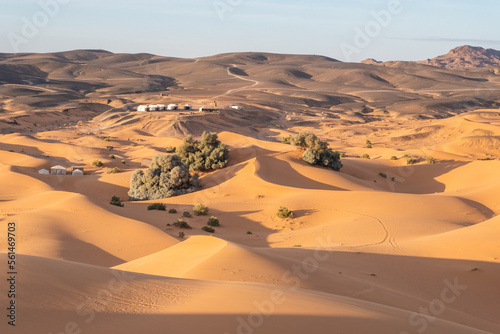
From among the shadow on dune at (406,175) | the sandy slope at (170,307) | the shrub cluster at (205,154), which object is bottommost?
the shadow on dune at (406,175)

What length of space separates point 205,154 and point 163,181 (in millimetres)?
4788

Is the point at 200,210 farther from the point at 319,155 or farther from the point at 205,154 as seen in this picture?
the point at 319,155

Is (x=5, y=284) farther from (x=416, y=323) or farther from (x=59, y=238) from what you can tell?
(x=59, y=238)

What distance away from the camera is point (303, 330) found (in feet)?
18.2

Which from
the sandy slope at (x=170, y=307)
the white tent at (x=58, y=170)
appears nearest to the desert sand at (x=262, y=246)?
the sandy slope at (x=170, y=307)

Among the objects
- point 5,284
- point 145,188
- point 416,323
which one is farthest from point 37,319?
point 145,188

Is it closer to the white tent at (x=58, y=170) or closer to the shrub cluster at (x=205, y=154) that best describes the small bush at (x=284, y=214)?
the shrub cluster at (x=205, y=154)

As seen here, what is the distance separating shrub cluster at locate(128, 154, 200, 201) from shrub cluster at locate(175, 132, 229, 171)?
3276mm

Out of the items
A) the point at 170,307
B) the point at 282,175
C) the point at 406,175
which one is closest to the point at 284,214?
the point at 282,175

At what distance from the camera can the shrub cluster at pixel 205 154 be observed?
26594 mm

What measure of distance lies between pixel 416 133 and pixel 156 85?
81.1 m

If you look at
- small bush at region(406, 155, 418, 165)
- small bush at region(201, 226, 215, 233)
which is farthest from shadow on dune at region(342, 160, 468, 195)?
small bush at region(201, 226, 215, 233)

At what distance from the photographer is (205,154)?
26938 millimetres

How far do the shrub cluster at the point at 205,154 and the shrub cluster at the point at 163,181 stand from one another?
3.28 m
